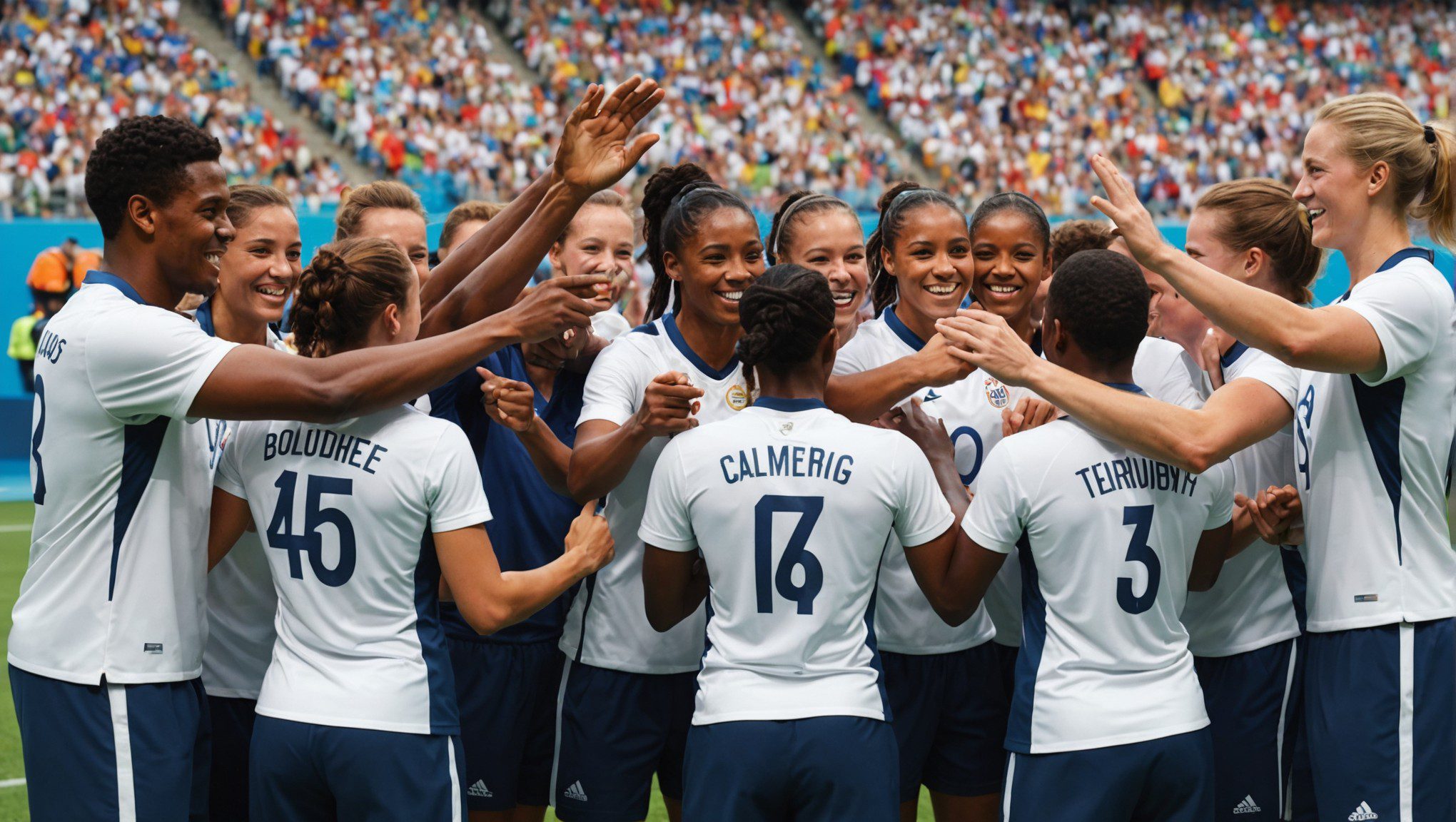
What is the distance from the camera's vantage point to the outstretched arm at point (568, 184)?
404 centimetres

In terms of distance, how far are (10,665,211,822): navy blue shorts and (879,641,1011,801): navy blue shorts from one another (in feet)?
6.77

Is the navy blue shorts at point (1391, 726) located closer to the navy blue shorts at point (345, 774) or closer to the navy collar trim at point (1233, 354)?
the navy collar trim at point (1233, 354)

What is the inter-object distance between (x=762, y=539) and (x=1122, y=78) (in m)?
31.9

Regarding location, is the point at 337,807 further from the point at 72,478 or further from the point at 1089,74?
the point at 1089,74

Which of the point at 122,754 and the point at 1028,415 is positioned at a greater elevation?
the point at 1028,415

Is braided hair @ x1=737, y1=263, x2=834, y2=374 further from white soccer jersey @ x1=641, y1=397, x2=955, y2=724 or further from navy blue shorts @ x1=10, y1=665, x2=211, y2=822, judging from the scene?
navy blue shorts @ x1=10, y1=665, x2=211, y2=822

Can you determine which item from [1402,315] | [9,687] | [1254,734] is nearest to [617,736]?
[1254,734]

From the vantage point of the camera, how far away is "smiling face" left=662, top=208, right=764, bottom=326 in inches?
165

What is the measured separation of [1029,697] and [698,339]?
1.57 m

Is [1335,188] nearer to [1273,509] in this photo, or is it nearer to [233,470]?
[1273,509]

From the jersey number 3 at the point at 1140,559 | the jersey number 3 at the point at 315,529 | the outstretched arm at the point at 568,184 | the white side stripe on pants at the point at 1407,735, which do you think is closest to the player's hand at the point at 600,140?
the outstretched arm at the point at 568,184

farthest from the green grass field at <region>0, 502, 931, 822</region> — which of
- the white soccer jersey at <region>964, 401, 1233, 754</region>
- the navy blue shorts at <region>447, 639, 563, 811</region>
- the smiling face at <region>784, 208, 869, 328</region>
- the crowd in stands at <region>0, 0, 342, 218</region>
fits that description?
the crowd in stands at <region>0, 0, 342, 218</region>

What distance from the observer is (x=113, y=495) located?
3.38 m

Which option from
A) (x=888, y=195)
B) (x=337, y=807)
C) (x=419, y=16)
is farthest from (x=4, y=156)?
(x=337, y=807)
